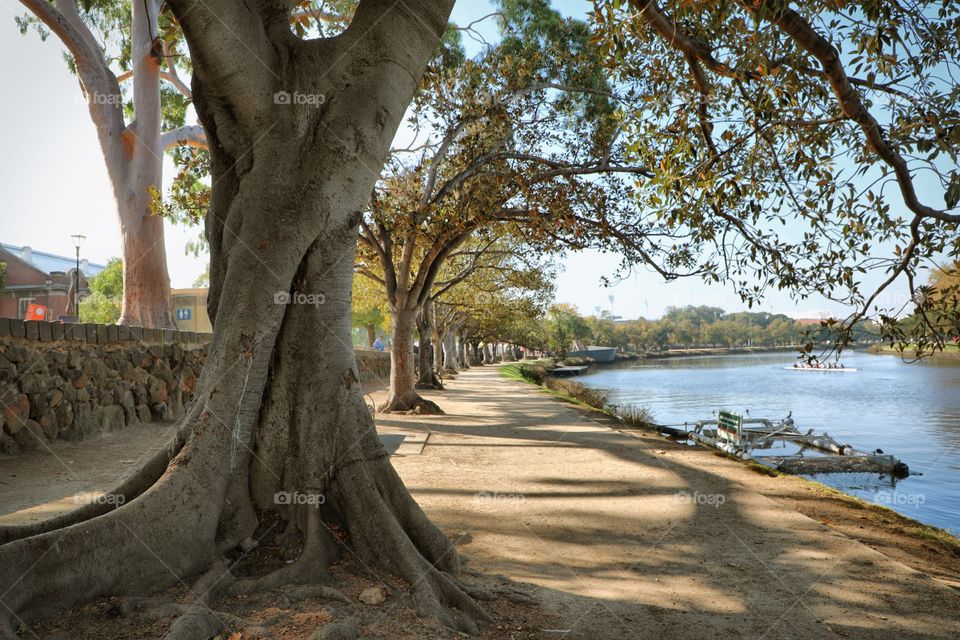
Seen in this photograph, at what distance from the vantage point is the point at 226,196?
14.1 ft

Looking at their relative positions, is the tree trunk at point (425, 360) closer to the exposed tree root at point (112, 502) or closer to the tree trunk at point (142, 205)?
the tree trunk at point (142, 205)

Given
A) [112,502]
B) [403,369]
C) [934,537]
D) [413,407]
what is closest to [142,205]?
[403,369]

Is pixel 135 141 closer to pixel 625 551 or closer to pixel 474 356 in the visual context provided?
pixel 625 551

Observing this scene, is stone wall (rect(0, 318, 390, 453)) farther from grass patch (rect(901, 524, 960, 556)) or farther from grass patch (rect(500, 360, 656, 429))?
grass patch (rect(500, 360, 656, 429))

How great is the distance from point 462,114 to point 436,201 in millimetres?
1832

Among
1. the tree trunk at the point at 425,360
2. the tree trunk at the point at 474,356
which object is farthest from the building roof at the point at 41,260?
the tree trunk at the point at 474,356

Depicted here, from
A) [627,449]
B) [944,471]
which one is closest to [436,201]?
[627,449]

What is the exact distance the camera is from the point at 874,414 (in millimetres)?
25844

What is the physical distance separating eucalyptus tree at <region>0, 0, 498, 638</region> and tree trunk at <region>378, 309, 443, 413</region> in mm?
10883

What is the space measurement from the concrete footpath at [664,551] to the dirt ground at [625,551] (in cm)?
2

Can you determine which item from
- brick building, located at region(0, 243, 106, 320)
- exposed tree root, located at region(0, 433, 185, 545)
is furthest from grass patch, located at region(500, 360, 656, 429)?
brick building, located at region(0, 243, 106, 320)

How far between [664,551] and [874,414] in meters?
25.6

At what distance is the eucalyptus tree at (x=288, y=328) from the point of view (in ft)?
11.2

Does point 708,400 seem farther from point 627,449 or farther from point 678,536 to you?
point 678,536
